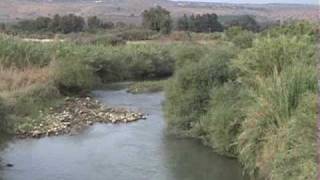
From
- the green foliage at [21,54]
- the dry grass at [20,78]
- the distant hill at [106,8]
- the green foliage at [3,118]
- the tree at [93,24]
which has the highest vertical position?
the green foliage at [3,118]

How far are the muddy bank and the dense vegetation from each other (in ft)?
10.1

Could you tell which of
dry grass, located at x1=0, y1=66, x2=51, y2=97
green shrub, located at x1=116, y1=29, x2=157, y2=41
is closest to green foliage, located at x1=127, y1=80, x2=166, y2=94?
dry grass, located at x1=0, y1=66, x2=51, y2=97

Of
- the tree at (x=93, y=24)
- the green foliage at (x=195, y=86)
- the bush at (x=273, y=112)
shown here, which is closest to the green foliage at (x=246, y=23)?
the tree at (x=93, y=24)

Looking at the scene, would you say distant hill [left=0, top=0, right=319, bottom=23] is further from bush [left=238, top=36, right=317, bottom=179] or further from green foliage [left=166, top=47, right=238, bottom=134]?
bush [left=238, top=36, right=317, bottom=179]

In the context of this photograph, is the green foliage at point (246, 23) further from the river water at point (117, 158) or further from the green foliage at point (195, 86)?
the river water at point (117, 158)

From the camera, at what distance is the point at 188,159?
66.1 feet

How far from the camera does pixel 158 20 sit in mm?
67562

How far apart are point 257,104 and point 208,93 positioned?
554cm

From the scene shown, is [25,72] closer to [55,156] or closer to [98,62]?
[98,62]

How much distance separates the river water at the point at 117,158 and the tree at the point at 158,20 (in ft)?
137

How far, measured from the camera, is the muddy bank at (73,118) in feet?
77.6

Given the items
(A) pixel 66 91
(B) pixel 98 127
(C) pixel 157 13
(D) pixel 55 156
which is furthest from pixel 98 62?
(C) pixel 157 13

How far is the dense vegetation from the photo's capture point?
45.6ft

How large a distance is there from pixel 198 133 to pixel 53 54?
17.3 m
